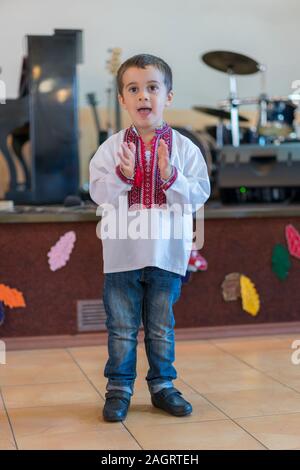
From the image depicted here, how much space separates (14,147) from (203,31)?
160cm

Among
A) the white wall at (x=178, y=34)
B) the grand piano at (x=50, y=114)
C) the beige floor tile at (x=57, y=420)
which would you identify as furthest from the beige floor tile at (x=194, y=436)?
the white wall at (x=178, y=34)

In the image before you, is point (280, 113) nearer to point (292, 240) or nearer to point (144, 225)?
point (292, 240)

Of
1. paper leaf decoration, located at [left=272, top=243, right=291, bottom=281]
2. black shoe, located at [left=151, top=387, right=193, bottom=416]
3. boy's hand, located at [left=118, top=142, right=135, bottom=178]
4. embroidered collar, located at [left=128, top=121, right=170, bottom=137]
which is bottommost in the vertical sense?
black shoe, located at [left=151, top=387, right=193, bottom=416]

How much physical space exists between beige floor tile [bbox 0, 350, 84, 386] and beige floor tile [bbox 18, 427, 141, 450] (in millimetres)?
597

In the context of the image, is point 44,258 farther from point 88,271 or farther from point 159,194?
point 159,194

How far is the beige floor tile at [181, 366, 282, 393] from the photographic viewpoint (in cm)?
255

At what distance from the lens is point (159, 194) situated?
87.0 inches

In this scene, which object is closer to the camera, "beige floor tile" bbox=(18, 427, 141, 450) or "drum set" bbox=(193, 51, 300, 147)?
"beige floor tile" bbox=(18, 427, 141, 450)

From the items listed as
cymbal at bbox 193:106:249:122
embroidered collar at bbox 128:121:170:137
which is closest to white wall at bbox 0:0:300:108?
cymbal at bbox 193:106:249:122

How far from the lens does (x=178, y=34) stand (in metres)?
5.18

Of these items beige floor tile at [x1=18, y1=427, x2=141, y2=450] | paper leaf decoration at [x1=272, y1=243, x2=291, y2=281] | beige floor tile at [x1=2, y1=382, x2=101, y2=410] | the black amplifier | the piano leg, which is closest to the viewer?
beige floor tile at [x1=18, y1=427, x2=141, y2=450]

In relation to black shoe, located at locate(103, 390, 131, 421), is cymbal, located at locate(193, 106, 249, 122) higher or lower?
higher

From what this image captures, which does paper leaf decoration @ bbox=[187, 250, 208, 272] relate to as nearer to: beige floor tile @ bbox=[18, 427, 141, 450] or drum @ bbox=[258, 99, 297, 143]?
beige floor tile @ bbox=[18, 427, 141, 450]
